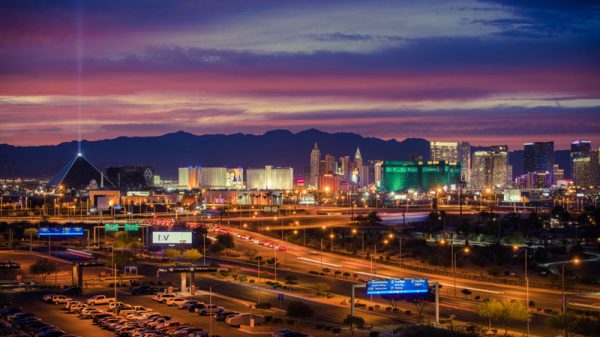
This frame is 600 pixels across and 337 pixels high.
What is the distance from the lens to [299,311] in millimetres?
43219

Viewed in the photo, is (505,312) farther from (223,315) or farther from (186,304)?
(186,304)

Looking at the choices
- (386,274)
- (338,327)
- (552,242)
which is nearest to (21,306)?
(338,327)

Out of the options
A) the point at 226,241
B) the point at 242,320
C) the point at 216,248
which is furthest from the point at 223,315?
the point at 226,241

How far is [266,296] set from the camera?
168 ft

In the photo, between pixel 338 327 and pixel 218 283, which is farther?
pixel 218 283

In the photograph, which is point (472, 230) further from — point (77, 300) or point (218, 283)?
point (77, 300)

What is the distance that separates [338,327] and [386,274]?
23.3 meters

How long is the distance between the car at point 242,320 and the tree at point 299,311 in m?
2.35

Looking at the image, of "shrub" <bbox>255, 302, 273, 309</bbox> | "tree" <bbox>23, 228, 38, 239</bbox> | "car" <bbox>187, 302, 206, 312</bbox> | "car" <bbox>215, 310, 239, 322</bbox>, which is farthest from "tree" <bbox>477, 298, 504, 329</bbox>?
"tree" <bbox>23, 228, 38, 239</bbox>

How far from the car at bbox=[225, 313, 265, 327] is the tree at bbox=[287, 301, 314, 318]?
7.70ft

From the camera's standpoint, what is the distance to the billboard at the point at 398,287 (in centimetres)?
4119

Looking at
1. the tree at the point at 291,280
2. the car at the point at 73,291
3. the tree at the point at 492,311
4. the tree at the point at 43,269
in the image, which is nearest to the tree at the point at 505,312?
the tree at the point at 492,311

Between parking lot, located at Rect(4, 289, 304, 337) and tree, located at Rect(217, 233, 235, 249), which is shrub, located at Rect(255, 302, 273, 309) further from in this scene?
Result: tree, located at Rect(217, 233, 235, 249)

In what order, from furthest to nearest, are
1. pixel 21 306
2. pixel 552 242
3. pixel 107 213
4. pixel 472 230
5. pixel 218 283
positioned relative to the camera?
pixel 107 213, pixel 472 230, pixel 552 242, pixel 218 283, pixel 21 306
